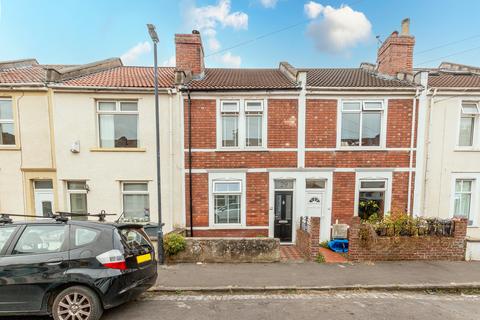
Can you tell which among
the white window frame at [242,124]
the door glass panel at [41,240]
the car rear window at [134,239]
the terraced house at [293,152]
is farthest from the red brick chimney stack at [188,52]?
the door glass panel at [41,240]

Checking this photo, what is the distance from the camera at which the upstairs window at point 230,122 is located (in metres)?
7.85

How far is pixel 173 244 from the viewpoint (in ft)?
20.0

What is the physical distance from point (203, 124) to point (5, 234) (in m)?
5.49

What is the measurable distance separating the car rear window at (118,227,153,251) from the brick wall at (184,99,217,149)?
407 cm

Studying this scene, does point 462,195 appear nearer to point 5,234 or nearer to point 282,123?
point 282,123

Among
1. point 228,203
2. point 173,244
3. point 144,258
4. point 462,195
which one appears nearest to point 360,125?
point 462,195

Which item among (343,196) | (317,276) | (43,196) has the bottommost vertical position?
(317,276)

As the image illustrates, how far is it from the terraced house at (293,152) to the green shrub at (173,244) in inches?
68.9

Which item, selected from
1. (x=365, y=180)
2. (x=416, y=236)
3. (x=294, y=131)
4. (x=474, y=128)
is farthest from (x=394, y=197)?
(x=294, y=131)

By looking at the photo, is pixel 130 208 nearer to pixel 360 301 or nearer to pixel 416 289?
pixel 360 301

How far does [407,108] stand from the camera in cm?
787

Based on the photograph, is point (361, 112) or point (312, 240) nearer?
point (312, 240)

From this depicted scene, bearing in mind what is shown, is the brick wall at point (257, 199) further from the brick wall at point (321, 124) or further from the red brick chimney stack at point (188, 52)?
the red brick chimney stack at point (188, 52)

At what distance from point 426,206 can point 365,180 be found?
2.44m
